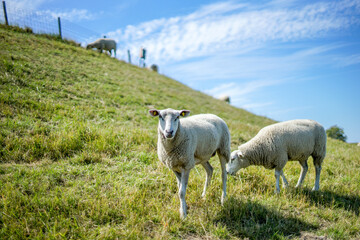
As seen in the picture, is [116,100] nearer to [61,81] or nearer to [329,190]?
[61,81]

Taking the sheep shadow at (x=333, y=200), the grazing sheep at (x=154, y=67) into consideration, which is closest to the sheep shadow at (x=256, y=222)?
the sheep shadow at (x=333, y=200)

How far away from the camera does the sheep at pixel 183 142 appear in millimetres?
4023

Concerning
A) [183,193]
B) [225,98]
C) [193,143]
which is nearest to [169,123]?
[193,143]

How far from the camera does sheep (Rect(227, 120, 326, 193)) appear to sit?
19.9 feet

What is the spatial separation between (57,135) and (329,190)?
7.68 metres

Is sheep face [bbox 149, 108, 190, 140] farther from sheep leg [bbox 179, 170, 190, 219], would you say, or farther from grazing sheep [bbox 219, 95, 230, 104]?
grazing sheep [bbox 219, 95, 230, 104]

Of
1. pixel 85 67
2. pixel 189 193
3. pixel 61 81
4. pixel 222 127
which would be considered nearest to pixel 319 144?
pixel 222 127

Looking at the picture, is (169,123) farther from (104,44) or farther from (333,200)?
(104,44)

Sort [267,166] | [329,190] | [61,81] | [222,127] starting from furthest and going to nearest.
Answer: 1. [61,81]
2. [267,166]
3. [329,190]
4. [222,127]

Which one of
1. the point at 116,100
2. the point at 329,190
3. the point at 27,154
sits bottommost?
the point at 329,190

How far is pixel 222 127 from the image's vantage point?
5.37 meters

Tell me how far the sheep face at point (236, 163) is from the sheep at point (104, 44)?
64.0 feet

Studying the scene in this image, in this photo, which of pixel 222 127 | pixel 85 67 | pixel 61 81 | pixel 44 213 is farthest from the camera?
pixel 85 67

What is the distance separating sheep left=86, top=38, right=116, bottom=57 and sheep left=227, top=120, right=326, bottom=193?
64.4 feet
